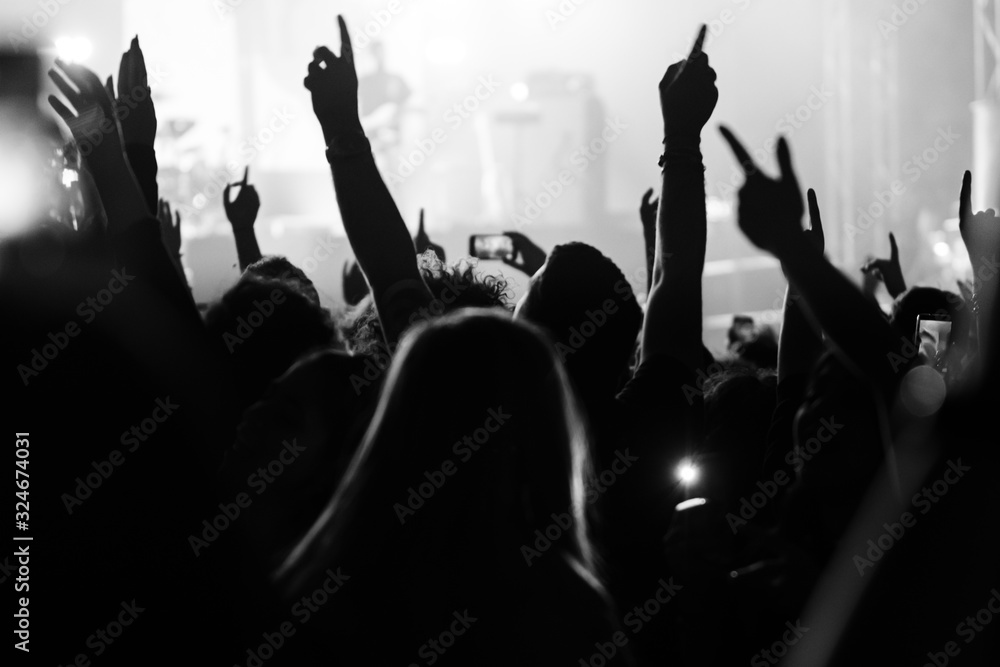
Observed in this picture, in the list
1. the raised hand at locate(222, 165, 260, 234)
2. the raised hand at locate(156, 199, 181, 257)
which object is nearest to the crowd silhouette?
the raised hand at locate(156, 199, 181, 257)

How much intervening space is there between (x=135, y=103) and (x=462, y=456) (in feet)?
3.84

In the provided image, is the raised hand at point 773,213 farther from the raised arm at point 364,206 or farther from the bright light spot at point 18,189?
the bright light spot at point 18,189

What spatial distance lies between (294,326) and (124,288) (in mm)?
347

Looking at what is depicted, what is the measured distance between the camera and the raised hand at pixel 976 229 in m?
1.72

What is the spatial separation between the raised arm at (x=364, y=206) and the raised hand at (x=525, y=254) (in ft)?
4.62

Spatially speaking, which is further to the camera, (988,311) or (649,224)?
(649,224)

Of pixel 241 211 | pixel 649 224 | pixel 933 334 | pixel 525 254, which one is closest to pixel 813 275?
pixel 933 334

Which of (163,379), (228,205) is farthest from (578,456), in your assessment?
(228,205)

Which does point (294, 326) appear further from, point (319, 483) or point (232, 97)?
point (232, 97)

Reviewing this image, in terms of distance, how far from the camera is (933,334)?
261 centimetres

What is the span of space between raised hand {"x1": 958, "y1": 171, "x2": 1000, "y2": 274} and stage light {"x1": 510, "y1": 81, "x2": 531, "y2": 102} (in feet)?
42.7

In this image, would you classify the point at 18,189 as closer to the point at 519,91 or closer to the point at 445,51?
the point at 445,51

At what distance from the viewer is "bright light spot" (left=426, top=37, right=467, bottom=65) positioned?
47.5ft

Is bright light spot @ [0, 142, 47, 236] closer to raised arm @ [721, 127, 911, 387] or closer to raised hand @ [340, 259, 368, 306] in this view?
raised arm @ [721, 127, 911, 387]
